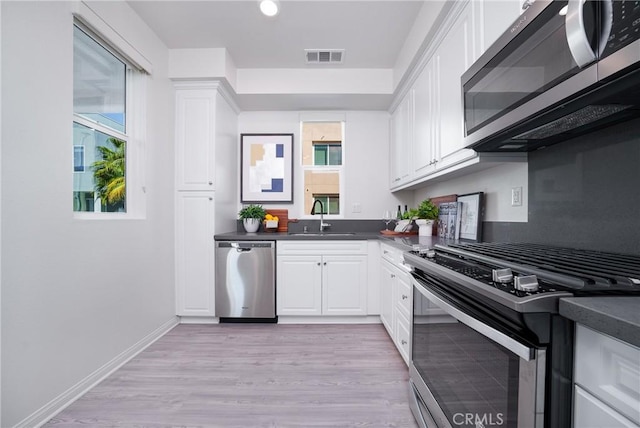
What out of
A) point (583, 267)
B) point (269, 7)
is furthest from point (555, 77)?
point (269, 7)

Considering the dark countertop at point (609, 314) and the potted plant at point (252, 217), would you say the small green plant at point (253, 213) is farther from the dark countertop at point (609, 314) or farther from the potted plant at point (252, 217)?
the dark countertop at point (609, 314)

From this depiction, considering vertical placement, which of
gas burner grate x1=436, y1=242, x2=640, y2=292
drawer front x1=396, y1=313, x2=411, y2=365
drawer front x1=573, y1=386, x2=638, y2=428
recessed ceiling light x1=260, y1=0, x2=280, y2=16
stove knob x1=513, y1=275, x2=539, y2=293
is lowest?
drawer front x1=396, y1=313, x2=411, y2=365

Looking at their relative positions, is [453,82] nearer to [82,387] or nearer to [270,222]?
[270,222]

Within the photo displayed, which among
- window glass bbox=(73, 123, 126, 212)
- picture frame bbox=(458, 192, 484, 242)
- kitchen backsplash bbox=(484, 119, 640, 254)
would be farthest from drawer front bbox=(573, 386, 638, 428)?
window glass bbox=(73, 123, 126, 212)

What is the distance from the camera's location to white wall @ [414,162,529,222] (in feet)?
5.27

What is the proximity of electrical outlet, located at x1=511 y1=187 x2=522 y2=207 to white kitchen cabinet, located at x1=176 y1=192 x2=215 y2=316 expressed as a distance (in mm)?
2548

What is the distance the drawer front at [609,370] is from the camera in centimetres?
52

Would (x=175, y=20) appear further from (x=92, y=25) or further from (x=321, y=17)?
(x=321, y=17)

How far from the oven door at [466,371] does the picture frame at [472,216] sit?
0.83 m

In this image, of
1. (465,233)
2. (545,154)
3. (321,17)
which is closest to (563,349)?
(545,154)

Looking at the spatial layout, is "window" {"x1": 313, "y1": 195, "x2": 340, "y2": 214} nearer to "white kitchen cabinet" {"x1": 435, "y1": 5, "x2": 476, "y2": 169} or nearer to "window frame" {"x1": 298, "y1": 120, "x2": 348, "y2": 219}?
"window frame" {"x1": 298, "y1": 120, "x2": 348, "y2": 219}

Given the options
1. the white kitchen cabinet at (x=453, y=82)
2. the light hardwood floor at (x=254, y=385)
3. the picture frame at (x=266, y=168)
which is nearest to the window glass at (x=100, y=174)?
the light hardwood floor at (x=254, y=385)

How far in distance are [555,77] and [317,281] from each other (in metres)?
2.44

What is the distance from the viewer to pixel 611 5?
682 millimetres
